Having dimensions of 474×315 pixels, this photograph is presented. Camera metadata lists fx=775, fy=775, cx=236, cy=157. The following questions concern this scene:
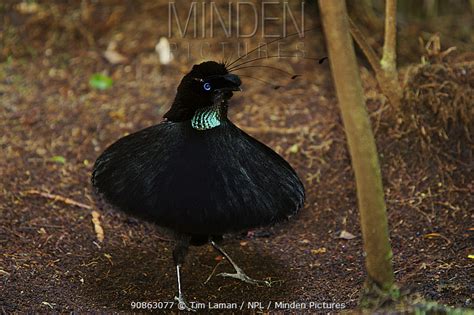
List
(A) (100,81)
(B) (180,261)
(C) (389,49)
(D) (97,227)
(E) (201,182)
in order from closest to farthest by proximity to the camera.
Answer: (E) (201,182) → (B) (180,261) → (D) (97,227) → (C) (389,49) → (A) (100,81)

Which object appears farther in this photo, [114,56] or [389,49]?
[114,56]

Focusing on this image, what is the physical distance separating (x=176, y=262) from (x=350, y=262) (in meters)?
1.01

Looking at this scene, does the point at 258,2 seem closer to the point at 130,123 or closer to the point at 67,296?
the point at 130,123

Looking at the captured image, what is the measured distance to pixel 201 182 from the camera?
382 cm

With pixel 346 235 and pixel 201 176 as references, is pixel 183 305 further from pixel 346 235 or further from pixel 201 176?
pixel 346 235

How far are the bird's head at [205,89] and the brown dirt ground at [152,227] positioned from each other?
3.29 feet

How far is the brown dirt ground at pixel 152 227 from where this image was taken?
13.7ft

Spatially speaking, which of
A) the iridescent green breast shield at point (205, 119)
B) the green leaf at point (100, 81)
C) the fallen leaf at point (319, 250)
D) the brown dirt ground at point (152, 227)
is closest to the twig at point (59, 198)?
the brown dirt ground at point (152, 227)

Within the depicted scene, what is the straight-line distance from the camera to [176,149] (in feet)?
13.0

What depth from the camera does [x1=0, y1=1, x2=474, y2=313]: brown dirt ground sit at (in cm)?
417

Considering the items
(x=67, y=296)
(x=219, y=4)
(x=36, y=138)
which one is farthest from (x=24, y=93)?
(x=67, y=296)

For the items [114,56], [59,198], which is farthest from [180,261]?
[114,56]

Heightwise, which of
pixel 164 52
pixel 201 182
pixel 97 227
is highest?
pixel 164 52

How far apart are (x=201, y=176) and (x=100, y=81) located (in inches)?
127
